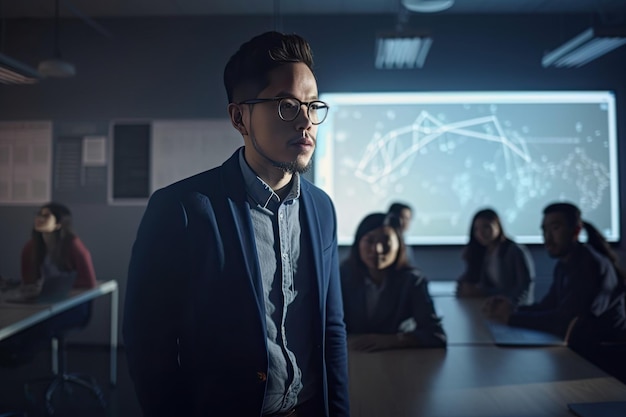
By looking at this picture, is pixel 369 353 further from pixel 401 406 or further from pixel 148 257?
pixel 148 257

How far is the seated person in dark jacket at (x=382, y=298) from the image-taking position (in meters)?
1.60

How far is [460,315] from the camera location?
215 centimetres

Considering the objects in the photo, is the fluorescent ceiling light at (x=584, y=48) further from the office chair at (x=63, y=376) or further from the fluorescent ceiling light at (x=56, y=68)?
the office chair at (x=63, y=376)

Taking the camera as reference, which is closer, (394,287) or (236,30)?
(236,30)

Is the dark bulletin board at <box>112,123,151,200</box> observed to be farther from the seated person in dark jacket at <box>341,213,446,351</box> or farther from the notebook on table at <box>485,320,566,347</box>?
the notebook on table at <box>485,320,566,347</box>

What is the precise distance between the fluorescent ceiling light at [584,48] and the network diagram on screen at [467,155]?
141 millimetres

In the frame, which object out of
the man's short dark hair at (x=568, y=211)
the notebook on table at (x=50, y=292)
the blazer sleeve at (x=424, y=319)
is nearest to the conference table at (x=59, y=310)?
the notebook on table at (x=50, y=292)

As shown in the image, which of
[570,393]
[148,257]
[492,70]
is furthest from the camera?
[492,70]

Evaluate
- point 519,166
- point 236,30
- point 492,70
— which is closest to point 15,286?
point 236,30

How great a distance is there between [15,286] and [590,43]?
214 centimetres

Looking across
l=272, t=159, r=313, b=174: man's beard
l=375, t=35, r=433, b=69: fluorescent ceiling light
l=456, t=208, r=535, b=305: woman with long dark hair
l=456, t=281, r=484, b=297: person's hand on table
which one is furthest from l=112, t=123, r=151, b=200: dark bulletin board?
l=456, t=281, r=484, b=297: person's hand on table

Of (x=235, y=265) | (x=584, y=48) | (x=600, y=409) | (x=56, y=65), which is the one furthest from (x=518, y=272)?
(x=56, y=65)

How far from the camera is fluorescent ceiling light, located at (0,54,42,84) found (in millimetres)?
1155

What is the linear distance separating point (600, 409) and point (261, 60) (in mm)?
1119
